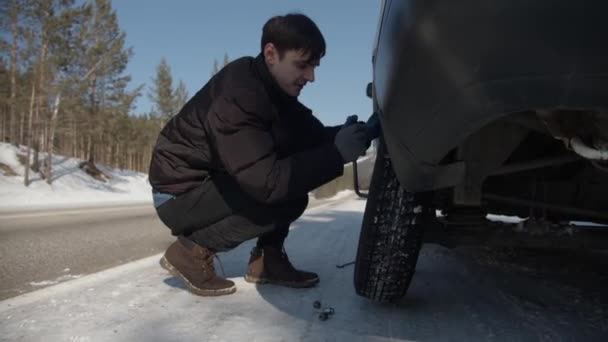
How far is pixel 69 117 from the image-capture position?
65.1ft

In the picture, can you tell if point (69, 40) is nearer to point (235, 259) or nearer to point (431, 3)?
point (235, 259)

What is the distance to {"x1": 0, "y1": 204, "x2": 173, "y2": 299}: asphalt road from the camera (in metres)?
2.10

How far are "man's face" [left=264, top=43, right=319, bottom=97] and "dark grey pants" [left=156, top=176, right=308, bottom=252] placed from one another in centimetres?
48

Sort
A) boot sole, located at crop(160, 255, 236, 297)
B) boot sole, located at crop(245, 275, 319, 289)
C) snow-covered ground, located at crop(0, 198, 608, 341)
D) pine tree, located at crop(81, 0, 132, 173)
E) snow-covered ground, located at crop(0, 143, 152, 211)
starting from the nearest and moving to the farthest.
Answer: snow-covered ground, located at crop(0, 198, 608, 341) → boot sole, located at crop(160, 255, 236, 297) → boot sole, located at crop(245, 275, 319, 289) → snow-covered ground, located at crop(0, 143, 152, 211) → pine tree, located at crop(81, 0, 132, 173)

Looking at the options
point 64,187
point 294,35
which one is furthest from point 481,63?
point 64,187

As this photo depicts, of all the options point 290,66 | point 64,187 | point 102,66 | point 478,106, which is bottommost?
point 64,187

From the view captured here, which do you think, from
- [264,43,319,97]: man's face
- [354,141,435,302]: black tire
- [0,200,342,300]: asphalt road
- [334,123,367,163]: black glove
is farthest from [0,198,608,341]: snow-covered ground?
[264,43,319,97]: man's face

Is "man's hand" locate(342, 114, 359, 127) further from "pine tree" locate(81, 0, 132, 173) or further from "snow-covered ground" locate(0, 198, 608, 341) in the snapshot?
"pine tree" locate(81, 0, 132, 173)

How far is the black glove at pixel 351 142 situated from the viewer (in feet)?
4.94

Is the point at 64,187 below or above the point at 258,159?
below

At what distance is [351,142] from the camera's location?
59.8 inches

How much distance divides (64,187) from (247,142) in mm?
21430

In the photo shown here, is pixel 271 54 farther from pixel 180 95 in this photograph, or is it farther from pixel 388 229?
pixel 180 95

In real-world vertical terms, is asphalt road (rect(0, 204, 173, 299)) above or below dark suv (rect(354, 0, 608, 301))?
below
